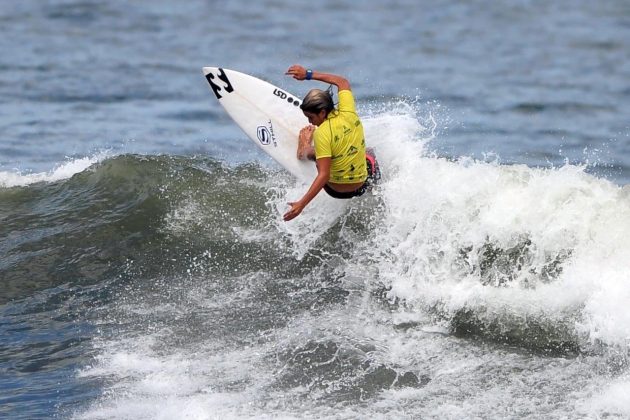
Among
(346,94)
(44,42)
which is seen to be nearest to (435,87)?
(44,42)

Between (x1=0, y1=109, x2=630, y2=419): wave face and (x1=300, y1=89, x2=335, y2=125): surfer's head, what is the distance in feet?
5.34

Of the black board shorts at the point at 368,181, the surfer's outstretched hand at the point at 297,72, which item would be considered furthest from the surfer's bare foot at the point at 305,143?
the surfer's outstretched hand at the point at 297,72

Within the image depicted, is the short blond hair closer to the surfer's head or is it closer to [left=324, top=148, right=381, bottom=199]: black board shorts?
the surfer's head

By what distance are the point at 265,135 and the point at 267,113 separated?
256 millimetres

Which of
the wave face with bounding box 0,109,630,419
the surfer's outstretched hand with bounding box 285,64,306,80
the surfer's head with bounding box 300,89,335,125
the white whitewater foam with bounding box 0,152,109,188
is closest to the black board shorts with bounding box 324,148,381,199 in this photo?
the wave face with bounding box 0,109,630,419

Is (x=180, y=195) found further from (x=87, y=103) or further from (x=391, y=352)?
(x=87, y=103)

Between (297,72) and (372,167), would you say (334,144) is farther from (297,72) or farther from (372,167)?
(372,167)

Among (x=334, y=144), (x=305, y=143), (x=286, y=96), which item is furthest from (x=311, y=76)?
(x=286, y=96)

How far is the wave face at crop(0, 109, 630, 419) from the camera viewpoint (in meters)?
8.20

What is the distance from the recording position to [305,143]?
36.4 ft

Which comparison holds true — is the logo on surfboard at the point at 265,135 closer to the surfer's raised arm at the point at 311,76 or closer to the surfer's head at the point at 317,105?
the surfer's raised arm at the point at 311,76

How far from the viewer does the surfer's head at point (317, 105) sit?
9430 millimetres

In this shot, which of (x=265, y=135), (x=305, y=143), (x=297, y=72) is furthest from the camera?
(x=265, y=135)

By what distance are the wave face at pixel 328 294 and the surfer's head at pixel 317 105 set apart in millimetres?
1628
